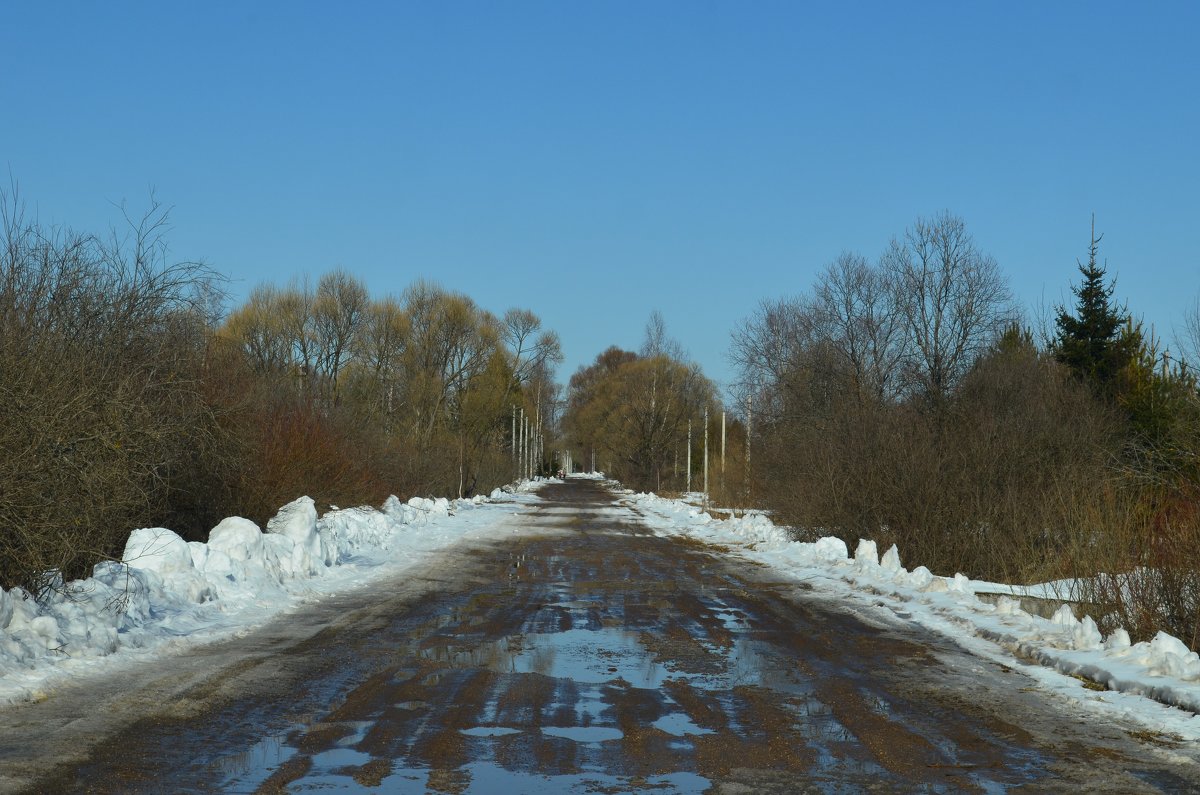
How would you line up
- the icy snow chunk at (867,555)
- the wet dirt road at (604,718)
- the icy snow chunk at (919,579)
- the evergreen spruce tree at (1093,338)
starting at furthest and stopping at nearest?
1. the evergreen spruce tree at (1093,338)
2. the icy snow chunk at (867,555)
3. the icy snow chunk at (919,579)
4. the wet dirt road at (604,718)

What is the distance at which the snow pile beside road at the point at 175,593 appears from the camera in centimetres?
929

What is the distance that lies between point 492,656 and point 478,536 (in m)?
19.6

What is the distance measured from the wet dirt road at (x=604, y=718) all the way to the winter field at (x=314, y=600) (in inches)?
21.8

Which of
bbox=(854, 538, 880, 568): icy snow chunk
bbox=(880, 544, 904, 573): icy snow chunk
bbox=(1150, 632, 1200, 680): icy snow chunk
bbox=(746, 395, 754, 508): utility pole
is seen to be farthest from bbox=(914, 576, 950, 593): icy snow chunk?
bbox=(746, 395, 754, 508): utility pole

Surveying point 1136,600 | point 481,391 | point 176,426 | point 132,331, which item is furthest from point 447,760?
point 481,391

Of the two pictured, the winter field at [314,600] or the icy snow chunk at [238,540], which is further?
the icy snow chunk at [238,540]

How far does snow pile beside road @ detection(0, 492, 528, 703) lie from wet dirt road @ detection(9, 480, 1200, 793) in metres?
0.90

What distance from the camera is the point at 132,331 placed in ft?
55.6

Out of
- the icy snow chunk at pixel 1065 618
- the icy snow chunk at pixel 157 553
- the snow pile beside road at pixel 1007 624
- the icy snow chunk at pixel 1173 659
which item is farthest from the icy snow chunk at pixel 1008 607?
the icy snow chunk at pixel 157 553

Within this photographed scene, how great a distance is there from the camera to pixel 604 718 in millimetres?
7871

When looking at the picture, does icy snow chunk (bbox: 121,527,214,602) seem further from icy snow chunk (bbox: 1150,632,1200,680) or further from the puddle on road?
icy snow chunk (bbox: 1150,632,1200,680)

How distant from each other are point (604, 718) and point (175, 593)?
706 cm

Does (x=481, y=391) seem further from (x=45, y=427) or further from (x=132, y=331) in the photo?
(x=45, y=427)

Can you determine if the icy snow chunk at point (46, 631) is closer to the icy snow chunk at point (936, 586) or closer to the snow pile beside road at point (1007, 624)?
the snow pile beside road at point (1007, 624)
